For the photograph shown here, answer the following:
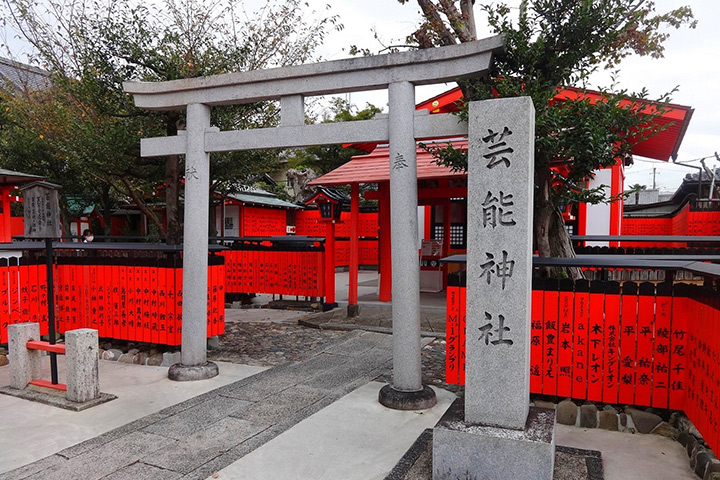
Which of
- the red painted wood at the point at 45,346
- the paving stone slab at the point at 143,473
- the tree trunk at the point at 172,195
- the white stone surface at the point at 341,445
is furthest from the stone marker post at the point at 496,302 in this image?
the tree trunk at the point at 172,195

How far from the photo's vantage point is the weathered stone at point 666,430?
14.9 feet

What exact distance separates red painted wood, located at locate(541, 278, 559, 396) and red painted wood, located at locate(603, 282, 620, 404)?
47 cm

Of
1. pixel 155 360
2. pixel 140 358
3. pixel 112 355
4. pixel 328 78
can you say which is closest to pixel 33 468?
pixel 155 360

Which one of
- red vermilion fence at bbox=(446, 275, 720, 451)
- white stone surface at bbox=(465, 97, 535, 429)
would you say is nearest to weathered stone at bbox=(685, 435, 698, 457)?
red vermilion fence at bbox=(446, 275, 720, 451)

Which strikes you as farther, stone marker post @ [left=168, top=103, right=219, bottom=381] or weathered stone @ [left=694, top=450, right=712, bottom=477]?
stone marker post @ [left=168, top=103, right=219, bottom=381]

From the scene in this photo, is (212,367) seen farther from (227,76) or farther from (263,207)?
(263,207)

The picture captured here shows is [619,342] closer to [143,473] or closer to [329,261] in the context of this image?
[143,473]

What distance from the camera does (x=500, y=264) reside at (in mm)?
3752

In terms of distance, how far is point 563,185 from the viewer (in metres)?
5.99

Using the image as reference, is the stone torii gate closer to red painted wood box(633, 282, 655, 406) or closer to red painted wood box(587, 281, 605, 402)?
red painted wood box(587, 281, 605, 402)

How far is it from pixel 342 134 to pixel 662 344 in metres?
4.02

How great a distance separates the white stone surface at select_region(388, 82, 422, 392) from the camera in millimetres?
5195

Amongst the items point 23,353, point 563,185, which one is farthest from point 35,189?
point 563,185

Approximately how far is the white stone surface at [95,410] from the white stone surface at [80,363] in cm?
23
